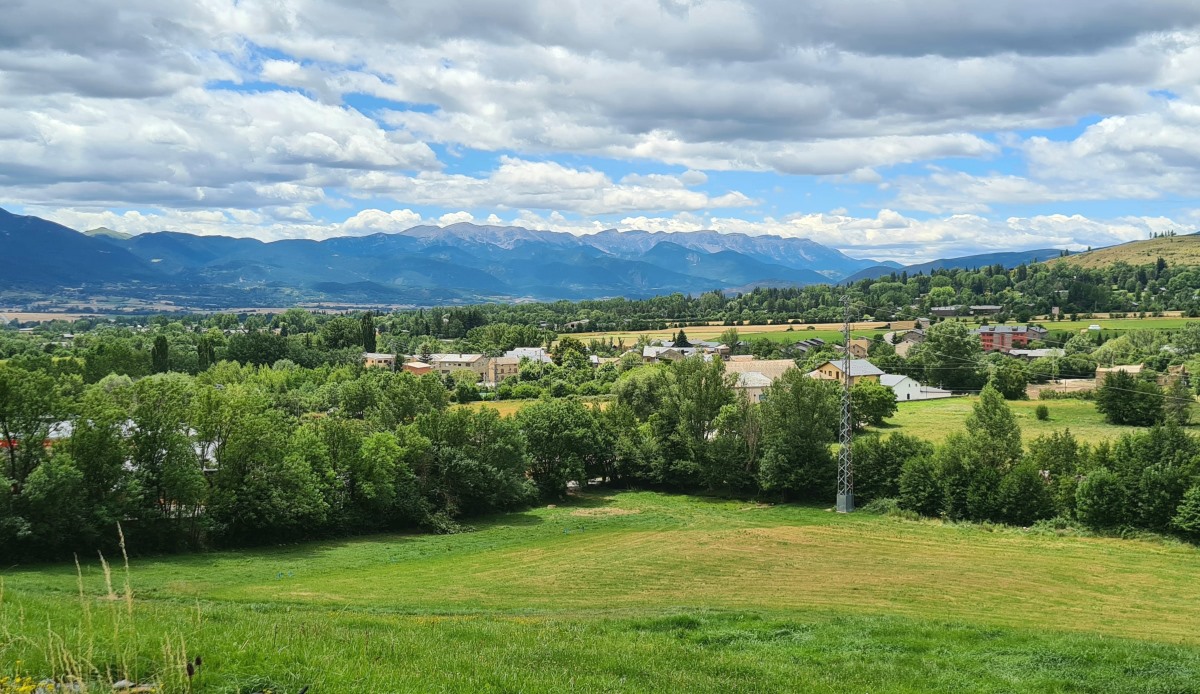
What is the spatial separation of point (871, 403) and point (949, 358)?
38.7 metres

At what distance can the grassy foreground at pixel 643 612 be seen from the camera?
9.70m

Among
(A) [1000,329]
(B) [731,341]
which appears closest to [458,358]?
(B) [731,341]

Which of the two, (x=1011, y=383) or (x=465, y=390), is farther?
(x=465, y=390)

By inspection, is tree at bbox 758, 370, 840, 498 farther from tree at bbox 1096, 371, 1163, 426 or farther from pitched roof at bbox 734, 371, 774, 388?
pitched roof at bbox 734, 371, 774, 388

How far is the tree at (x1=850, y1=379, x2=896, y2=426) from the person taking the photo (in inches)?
2817

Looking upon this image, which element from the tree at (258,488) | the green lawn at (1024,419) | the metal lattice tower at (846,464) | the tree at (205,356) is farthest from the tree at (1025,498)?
the tree at (205,356)

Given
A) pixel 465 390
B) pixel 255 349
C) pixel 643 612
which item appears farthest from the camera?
pixel 255 349

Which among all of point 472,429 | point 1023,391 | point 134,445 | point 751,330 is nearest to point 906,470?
point 472,429

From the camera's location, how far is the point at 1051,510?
131 feet

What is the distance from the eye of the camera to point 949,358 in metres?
104

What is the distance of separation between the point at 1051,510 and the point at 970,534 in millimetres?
5560

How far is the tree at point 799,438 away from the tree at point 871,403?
870 inches

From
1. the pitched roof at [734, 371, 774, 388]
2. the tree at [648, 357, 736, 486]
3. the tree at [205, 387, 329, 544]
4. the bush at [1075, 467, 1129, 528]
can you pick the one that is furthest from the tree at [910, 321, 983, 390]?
the tree at [205, 387, 329, 544]

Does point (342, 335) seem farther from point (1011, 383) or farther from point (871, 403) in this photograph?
point (1011, 383)
